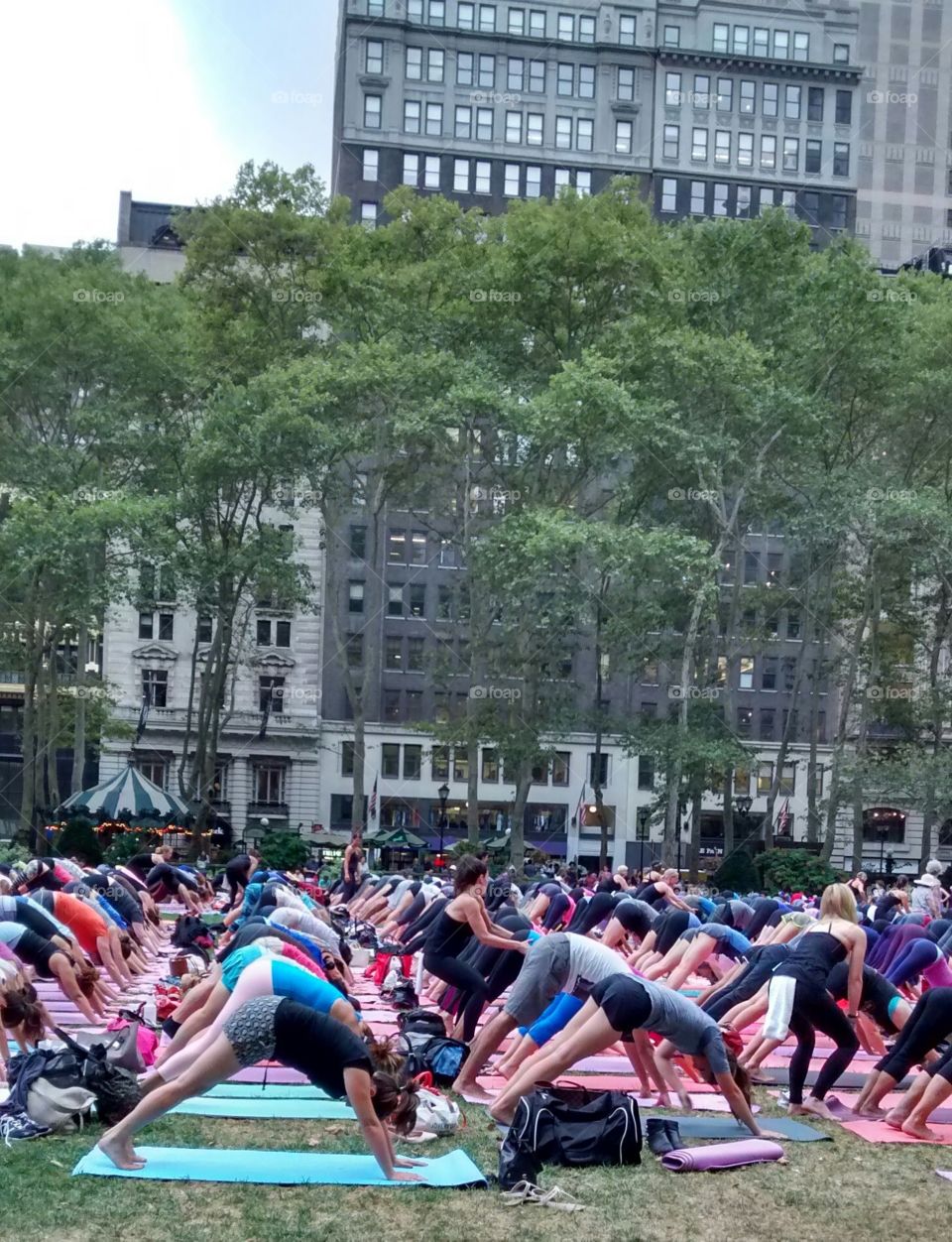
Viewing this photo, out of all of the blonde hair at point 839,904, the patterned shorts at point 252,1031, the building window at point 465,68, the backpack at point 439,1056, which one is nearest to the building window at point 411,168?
the building window at point 465,68

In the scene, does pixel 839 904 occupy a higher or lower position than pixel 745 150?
lower

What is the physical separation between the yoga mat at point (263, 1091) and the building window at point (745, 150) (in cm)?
7728

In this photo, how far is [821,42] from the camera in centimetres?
8131

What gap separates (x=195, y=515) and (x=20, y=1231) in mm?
37819

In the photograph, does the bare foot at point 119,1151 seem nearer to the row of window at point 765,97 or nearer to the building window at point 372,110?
the building window at point 372,110

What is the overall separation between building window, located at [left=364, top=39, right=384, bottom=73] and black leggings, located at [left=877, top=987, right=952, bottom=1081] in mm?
72905

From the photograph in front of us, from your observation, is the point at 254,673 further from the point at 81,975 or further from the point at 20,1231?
the point at 20,1231

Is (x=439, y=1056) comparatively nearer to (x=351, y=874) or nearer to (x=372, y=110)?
(x=351, y=874)

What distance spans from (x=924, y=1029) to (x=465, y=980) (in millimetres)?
3455

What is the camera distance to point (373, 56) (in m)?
76.1

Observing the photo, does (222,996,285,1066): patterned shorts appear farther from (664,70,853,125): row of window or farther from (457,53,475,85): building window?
(664,70,853,125): row of window

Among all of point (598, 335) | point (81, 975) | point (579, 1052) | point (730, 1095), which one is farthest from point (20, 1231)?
point (598, 335)

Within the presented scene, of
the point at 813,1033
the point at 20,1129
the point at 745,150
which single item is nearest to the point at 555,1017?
the point at 813,1033

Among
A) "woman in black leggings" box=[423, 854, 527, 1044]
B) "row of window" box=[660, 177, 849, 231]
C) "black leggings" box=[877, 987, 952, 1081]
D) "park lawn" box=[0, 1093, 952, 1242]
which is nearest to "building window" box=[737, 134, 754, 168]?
"row of window" box=[660, 177, 849, 231]
